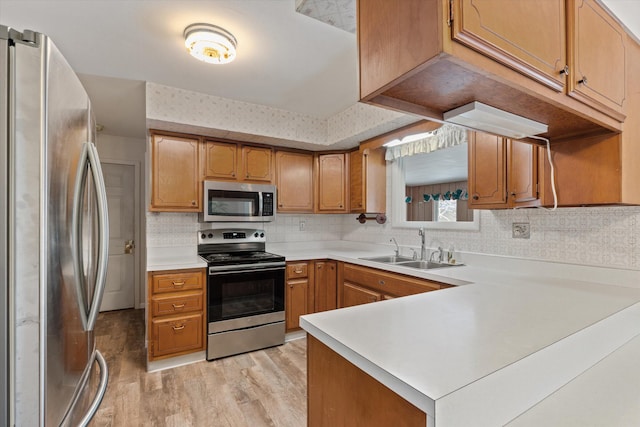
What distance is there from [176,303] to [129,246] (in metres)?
2.12

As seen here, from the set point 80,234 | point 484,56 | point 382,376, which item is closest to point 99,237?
point 80,234

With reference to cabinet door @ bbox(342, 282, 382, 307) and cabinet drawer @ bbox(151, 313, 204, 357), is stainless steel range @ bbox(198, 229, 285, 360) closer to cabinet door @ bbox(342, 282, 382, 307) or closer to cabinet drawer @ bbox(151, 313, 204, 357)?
cabinet drawer @ bbox(151, 313, 204, 357)

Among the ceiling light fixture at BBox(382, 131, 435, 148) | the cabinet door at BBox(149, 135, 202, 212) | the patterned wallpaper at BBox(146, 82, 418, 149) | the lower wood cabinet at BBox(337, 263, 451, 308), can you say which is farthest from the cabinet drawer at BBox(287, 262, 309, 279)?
the ceiling light fixture at BBox(382, 131, 435, 148)

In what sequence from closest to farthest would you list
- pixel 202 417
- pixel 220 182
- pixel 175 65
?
1. pixel 202 417
2. pixel 175 65
3. pixel 220 182

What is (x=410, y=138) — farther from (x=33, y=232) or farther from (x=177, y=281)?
(x=33, y=232)

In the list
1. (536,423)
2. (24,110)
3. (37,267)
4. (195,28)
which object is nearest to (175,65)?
(195,28)

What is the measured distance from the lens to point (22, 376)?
29.0 inches

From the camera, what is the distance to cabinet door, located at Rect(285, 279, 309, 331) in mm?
3090

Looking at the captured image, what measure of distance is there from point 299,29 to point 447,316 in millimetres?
1778

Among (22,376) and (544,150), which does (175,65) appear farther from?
(544,150)

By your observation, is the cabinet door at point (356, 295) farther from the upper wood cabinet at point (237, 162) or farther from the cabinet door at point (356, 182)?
the upper wood cabinet at point (237, 162)

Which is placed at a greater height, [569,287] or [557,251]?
[557,251]

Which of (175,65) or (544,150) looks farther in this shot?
(175,65)

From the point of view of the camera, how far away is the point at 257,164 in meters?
3.30
